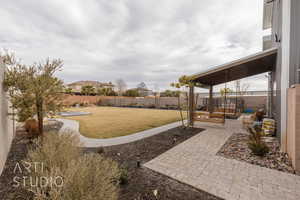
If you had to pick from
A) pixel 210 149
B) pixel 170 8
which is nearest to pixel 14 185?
pixel 210 149

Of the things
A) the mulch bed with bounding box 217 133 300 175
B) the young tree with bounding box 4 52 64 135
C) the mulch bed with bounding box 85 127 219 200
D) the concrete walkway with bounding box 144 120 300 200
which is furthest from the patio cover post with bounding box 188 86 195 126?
the young tree with bounding box 4 52 64 135

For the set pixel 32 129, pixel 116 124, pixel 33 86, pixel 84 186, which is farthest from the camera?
pixel 116 124

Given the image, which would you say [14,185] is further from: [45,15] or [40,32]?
[40,32]

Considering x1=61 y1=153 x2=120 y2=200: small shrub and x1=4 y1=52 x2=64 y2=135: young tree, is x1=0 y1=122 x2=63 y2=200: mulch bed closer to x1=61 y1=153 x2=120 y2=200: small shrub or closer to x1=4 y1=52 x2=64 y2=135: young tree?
x1=4 y1=52 x2=64 y2=135: young tree

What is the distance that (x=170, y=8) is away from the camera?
18.1ft

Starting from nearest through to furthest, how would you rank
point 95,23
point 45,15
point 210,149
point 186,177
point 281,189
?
Answer: point 281,189 → point 186,177 → point 210,149 → point 45,15 → point 95,23

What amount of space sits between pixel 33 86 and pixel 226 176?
557 cm

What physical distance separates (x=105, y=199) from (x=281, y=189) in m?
2.98

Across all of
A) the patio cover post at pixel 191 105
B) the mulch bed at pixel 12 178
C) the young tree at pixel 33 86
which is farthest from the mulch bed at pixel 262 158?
the young tree at pixel 33 86

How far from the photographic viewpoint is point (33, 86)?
149 inches

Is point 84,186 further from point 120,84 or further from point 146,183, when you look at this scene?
point 120,84

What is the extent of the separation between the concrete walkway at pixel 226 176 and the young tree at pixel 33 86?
383cm

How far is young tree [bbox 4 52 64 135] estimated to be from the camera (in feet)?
12.1

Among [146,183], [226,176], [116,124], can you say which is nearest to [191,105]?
[116,124]
